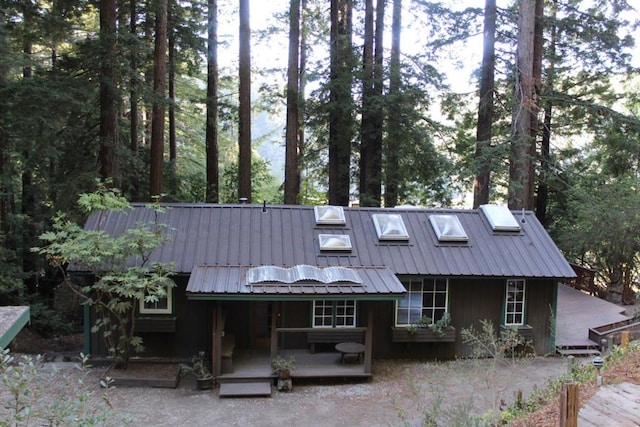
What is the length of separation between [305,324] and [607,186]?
12.2 m

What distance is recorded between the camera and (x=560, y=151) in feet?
67.1

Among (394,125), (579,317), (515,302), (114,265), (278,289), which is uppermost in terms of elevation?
(394,125)

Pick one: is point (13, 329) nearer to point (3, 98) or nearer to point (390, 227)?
point (390, 227)

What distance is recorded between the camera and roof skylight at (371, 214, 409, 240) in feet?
40.5

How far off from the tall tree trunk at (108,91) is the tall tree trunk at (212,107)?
216 inches

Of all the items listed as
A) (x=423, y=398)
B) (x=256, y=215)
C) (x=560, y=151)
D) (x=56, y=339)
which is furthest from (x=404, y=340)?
(x=560, y=151)

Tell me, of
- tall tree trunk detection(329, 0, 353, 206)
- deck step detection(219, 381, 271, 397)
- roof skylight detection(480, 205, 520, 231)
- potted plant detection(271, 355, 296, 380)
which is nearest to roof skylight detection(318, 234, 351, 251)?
potted plant detection(271, 355, 296, 380)

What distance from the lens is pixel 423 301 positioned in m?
11.9

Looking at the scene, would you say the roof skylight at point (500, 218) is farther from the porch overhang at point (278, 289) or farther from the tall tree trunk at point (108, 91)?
the tall tree trunk at point (108, 91)

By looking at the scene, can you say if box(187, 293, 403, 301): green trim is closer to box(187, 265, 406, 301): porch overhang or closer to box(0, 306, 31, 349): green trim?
box(187, 265, 406, 301): porch overhang

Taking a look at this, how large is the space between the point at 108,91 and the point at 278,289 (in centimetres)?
722

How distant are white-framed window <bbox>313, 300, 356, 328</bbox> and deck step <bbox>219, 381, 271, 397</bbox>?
2.09m

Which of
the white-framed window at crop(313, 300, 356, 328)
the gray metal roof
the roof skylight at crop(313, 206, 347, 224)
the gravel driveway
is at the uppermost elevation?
the roof skylight at crop(313, 206, 347, 224)

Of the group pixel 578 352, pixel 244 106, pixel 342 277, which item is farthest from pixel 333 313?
pixel 244 106
